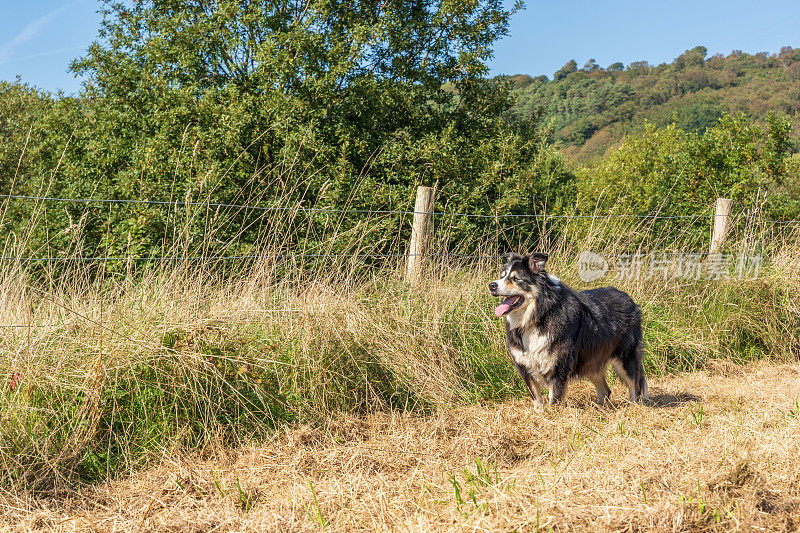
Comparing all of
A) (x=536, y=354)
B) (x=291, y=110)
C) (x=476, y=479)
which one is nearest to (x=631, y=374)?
(x=536, y=354)

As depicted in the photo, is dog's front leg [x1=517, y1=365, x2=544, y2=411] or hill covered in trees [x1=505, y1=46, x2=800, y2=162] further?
hill covered in trees [x1=505, y1=46, x2=800, y2=162]

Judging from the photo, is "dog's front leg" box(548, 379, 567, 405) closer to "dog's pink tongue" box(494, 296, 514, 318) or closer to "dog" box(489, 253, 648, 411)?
"dog" box(489, 253, 648, 411)

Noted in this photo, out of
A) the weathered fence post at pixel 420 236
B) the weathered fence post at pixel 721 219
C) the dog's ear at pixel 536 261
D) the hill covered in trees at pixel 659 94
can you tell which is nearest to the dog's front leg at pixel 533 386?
the dog's ear at pixel 536 261

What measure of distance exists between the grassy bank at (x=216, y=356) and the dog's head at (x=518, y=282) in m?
0.65

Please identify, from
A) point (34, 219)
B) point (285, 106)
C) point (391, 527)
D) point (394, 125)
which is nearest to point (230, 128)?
point (285, 106)

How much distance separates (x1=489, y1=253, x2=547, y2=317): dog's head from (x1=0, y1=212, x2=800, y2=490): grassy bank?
65 cm

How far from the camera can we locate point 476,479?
267cm

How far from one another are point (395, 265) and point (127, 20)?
9.95 metres

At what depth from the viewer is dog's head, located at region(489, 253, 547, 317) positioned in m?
3.94

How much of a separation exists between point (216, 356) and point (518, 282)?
76.1 inches

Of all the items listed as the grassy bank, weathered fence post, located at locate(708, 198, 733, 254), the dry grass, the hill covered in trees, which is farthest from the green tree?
the hill covered in trees

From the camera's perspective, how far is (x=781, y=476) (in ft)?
8.41

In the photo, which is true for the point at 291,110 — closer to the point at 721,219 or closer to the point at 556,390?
the point at 721,219

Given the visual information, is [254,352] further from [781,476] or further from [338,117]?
[338,117]
